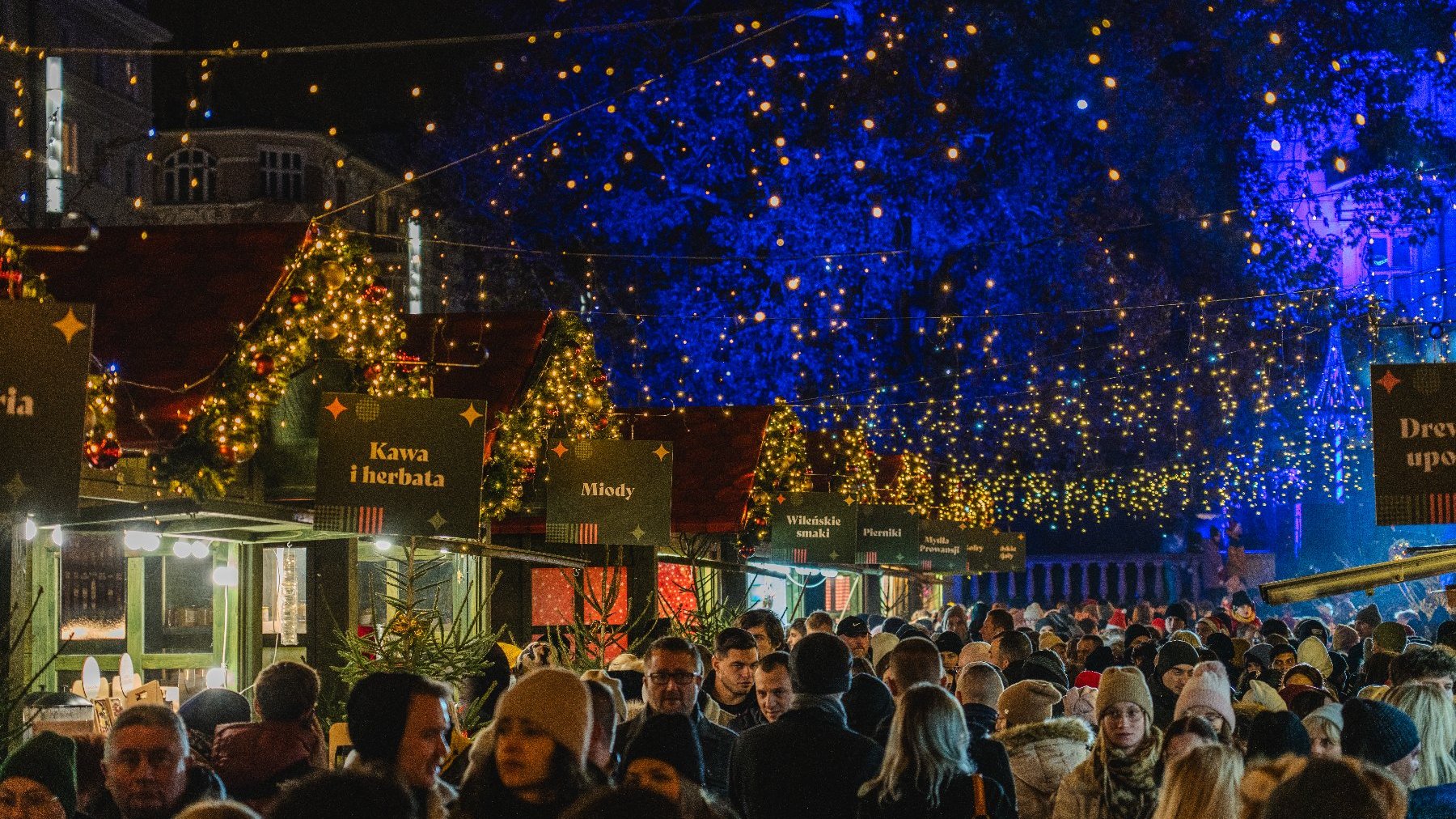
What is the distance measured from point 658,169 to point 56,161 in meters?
16.6

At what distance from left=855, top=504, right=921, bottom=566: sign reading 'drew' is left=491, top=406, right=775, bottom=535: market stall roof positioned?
19.2 feet

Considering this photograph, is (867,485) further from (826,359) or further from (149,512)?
(149,512)

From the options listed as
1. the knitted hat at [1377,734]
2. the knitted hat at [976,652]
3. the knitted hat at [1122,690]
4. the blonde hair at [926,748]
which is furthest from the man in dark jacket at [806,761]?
the knitted hat at [976,652]

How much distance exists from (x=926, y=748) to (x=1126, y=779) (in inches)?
46.4

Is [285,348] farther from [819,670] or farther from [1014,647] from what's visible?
[1014,647]

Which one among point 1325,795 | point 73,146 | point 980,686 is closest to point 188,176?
point 73,146

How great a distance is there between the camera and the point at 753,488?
2075 cm

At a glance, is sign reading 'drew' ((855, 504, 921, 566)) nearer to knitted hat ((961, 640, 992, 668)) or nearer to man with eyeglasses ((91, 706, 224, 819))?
knitted hat ((961, 640, 992, 668))

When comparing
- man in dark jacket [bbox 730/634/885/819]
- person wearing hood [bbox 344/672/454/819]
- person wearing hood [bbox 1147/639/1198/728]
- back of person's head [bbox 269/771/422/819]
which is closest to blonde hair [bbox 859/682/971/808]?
man in dark jacket [bbox 730/634/885/819]

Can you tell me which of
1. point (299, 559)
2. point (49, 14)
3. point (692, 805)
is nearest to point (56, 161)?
point (299, 559)

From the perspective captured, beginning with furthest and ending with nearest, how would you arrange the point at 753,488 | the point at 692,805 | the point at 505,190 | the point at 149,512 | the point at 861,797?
the point at 505,190 < the point at 753,488 < the point at 149,512 < the point at 861,797 < the point at 692,805

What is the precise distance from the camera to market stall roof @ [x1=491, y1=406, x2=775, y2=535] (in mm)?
19250

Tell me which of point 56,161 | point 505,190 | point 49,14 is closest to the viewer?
point 56,161

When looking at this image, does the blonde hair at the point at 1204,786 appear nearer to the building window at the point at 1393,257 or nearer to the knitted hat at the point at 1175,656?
the knitted hat at the point at 1175,656
